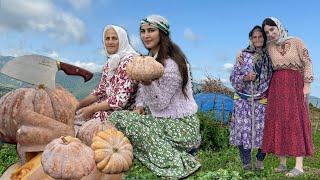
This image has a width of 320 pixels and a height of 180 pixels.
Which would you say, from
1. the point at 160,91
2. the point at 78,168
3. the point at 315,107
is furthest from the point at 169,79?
the point at 315,107

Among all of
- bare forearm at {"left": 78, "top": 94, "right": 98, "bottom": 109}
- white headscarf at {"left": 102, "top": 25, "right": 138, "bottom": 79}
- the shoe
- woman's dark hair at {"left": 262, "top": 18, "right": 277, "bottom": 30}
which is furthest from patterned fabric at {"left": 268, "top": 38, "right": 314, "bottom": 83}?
bare forearm at {"left": 78, "top": 94, "right": 98, "bottom": 109}

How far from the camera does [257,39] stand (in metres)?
8.80

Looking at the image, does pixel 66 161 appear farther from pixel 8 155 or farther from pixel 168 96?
pixel 8 155

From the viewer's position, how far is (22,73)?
4516mm

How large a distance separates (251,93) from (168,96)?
11.2 feet

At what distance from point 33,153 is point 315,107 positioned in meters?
20.1

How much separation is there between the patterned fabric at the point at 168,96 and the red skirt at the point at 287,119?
3291 millimetres

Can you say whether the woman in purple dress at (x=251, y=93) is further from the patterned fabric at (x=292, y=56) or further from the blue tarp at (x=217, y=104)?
the blue tarp at (x=217, y=104)

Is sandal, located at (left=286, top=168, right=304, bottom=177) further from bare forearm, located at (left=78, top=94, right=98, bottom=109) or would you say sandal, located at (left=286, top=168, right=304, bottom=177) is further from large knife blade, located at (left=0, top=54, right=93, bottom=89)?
large knife blade, located at (left=0, top=54, right=93, bottom=89)

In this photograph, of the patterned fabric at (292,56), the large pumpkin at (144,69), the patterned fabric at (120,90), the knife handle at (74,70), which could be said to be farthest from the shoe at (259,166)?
the large pumpkin at (144,69)

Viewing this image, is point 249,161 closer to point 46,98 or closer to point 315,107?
point 46,98

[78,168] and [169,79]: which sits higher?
[169,79]

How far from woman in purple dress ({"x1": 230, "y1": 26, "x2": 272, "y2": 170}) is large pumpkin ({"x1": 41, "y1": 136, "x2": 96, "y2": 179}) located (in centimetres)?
506

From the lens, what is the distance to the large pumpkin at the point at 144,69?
4969mm
